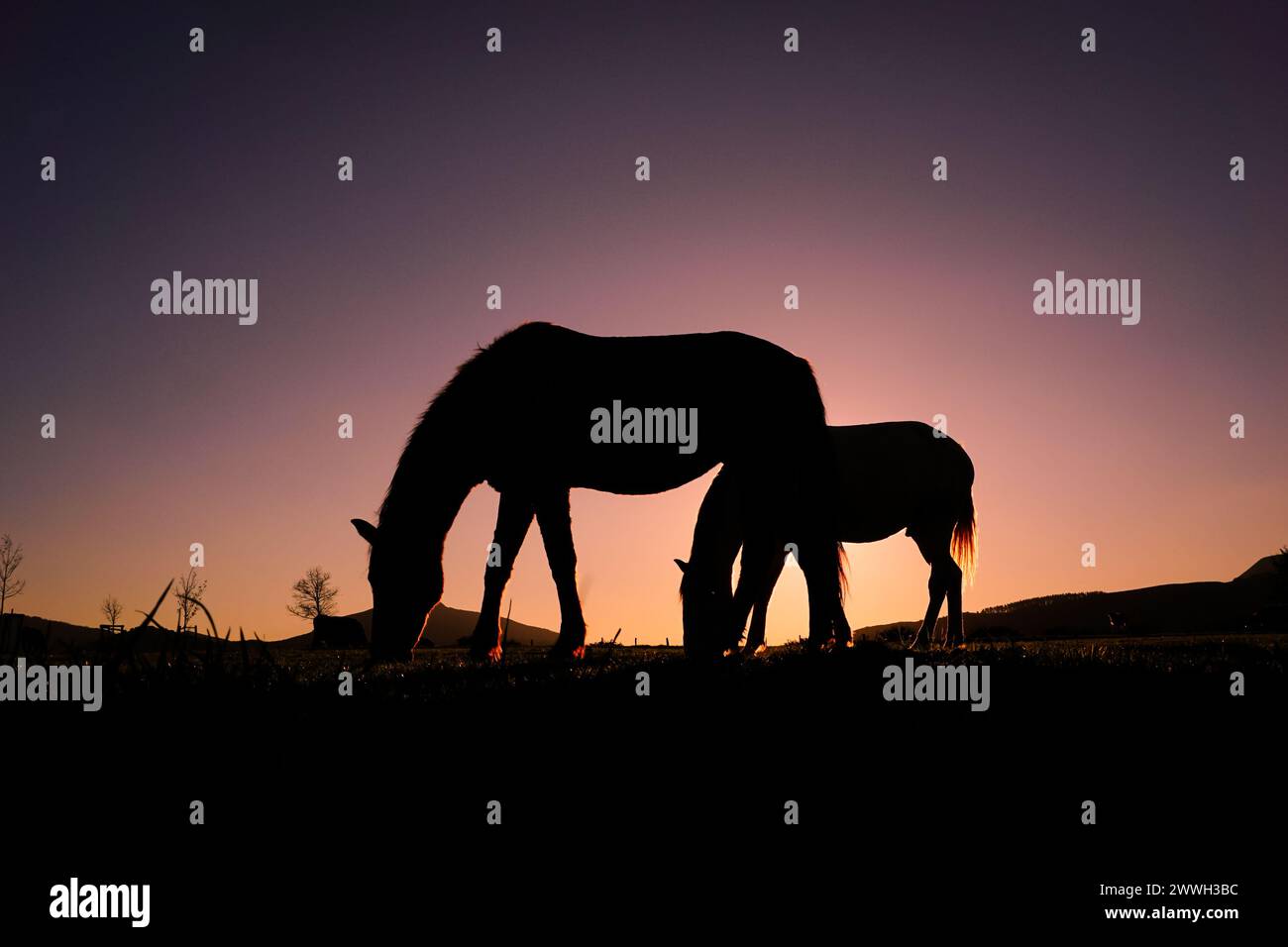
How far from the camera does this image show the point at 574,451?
7793mm

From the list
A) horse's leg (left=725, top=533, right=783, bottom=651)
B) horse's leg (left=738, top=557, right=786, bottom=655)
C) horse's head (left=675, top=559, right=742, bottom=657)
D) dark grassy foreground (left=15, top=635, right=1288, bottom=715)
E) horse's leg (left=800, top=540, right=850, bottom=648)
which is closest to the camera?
dark grassy foreground (left=15, top=635, right=1288, bottom=715)

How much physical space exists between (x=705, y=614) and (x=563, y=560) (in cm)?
169

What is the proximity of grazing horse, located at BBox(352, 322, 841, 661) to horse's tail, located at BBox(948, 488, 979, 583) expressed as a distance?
18.8 ft

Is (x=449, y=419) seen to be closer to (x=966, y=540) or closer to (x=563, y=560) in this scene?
(x=563, y=560)

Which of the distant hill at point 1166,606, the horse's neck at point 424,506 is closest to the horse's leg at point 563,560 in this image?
the horse's neck at point 424,506

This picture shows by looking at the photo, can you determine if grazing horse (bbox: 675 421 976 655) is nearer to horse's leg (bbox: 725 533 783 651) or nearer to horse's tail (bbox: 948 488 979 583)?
horse's tail (bbox: 948 488 979 583)

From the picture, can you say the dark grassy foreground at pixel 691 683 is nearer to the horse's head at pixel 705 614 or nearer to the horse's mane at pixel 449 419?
the horse's head at pixel 705 614

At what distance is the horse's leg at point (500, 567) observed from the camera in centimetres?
756

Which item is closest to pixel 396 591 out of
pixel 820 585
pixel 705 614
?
pixel 705 614

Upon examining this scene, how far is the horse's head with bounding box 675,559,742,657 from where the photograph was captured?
629 centimetres

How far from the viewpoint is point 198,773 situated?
190 centimetres

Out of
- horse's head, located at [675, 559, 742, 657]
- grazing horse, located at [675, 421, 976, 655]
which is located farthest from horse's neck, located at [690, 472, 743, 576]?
grazing horse, located at [675, 421, 976, 655]
